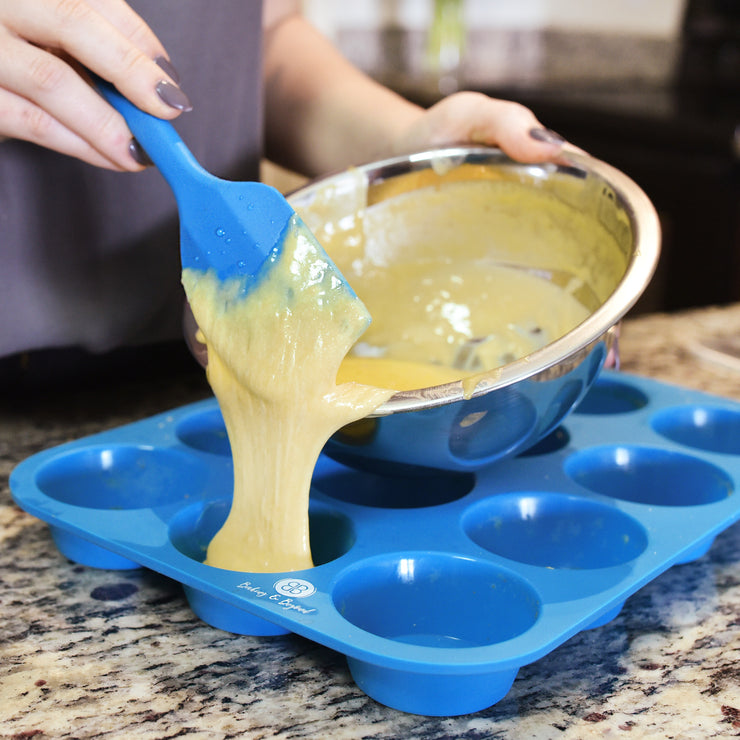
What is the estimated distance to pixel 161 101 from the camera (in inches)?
30.0

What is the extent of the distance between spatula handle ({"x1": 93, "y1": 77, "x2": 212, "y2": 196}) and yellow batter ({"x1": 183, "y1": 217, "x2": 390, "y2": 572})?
0.12 m

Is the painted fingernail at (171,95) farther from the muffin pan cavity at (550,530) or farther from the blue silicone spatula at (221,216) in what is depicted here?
the muffin pan cavity at (550,530)

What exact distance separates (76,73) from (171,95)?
8 cm

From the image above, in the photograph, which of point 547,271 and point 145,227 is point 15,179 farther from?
point 547,271

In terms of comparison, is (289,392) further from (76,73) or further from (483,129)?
(483,129)

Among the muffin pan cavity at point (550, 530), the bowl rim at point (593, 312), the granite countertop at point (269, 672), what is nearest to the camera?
the granite countertop at point (269, 672)

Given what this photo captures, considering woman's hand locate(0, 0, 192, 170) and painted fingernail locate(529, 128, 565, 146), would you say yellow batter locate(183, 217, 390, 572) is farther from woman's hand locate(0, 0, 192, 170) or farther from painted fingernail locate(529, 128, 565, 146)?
painted fingernail locate(529, 128, 565, 146)

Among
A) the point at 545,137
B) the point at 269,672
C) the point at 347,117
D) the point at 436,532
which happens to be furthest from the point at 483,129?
the point at 269,672

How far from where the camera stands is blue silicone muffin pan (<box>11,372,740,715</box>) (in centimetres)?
60

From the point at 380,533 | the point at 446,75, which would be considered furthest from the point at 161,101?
the point at 446,75

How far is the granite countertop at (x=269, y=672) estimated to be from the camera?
57 centimetres

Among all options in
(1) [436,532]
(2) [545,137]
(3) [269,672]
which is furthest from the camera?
(2) [545,137]

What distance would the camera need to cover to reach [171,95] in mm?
763

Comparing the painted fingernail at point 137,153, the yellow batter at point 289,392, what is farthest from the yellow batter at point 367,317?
the painted fingernail at point 137,153
